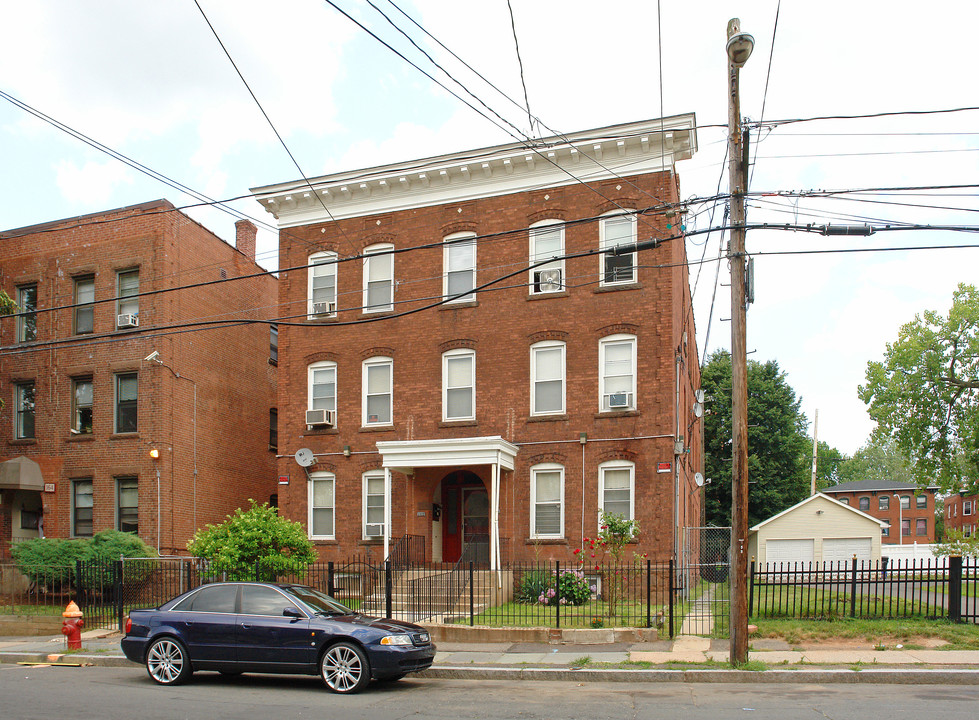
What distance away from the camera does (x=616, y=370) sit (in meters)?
23.1

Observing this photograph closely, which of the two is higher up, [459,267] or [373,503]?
[459,267]

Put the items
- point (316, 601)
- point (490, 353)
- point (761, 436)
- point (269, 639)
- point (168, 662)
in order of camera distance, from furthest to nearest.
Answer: point (761, 436)
point (490, 353)
point (316, 601)
point (168, 662)
point (269, 639)

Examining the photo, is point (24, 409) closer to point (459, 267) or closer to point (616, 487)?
point (459, 267)

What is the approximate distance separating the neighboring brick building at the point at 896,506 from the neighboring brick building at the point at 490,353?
205 ft

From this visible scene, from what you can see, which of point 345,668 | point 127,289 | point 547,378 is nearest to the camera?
point 345,668

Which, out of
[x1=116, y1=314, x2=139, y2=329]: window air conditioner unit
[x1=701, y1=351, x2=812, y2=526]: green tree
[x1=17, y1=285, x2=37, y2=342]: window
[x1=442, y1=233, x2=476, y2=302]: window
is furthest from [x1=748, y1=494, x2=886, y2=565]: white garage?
[x1=17, y1=285, x2=37, y2=342]: window

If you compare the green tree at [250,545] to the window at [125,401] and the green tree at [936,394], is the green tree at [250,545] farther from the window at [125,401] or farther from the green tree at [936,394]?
the green tree at [936,394]


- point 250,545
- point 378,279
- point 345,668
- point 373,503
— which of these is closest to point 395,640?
point 345,668

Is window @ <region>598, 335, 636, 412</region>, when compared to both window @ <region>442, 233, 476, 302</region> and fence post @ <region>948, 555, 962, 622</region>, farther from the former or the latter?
fence post @ <region>948, 555, 962, 622</region>

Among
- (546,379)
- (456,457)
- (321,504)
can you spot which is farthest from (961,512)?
(456,457)

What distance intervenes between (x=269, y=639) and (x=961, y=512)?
92351mm

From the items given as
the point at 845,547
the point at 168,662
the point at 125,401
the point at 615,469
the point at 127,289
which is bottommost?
the point at 845,547

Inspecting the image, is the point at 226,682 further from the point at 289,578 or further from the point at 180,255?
the point at 180,255

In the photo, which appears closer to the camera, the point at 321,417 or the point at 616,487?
the point at 616,487
